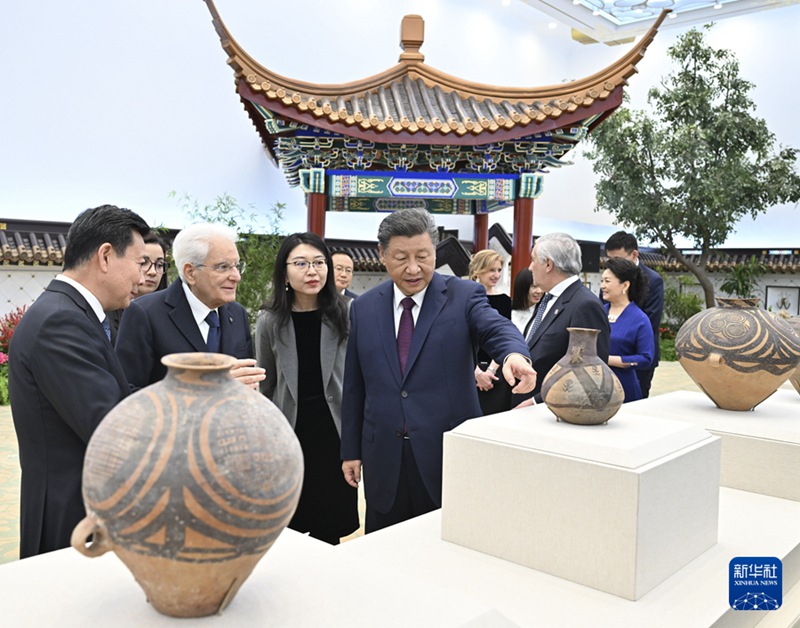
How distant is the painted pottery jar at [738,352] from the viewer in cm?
238

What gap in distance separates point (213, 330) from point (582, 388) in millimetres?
1230

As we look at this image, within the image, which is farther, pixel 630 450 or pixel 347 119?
pixel 347 119

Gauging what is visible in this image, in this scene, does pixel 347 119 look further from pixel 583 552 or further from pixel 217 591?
pixel 217 591

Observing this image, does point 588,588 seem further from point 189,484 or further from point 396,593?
point 189,484

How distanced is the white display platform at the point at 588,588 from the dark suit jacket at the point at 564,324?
0.83 meters

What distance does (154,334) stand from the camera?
227 centimetres

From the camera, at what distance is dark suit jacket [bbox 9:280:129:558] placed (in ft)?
5.24

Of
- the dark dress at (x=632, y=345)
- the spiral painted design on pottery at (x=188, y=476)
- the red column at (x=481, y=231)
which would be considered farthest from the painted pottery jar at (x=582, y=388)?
the red column at (x=481, y=231)

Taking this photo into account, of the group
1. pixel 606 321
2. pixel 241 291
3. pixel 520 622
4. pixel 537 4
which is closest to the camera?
pixel 520 622

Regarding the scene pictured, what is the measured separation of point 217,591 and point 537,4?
14.9 metres

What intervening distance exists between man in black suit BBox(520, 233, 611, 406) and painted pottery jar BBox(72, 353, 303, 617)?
1.83 m

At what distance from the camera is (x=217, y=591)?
40.3 inches

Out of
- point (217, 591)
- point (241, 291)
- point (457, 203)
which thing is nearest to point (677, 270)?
point (457, 203)

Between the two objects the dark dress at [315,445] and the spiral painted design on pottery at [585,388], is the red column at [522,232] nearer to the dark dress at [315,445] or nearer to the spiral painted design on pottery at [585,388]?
the dark dress at [315,445]
